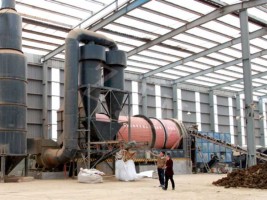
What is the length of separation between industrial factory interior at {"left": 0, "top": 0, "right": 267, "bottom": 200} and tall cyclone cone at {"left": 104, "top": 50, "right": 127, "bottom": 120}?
0.19 ft

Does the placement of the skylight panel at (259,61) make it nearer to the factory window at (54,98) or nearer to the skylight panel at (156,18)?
the skylight panel at (156,18)

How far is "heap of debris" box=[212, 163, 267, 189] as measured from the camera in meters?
13.5

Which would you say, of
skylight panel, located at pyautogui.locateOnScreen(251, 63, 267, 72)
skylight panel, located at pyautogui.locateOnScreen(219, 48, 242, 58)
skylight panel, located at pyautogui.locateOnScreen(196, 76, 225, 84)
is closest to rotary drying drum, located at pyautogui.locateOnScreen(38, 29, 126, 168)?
skylight panel, located at pyautogui.locateOnScreen(219, 48, 242, 58)

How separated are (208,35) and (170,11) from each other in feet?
18.4

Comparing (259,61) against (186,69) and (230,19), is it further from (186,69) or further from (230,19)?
(230,19)

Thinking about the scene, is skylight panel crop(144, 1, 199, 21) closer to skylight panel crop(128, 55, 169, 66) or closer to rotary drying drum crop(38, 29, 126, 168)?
rotary drying drum crop(38, 29, 126, 168)

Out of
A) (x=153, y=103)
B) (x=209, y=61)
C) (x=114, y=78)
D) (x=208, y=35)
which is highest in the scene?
(x=208, y=35)

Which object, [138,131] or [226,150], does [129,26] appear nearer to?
[138,131]

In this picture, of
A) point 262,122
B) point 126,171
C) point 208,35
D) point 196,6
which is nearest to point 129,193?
→ point 126,171

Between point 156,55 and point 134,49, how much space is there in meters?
2.66

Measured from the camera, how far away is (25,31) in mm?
27781

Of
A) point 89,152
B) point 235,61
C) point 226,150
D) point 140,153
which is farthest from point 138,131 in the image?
point 235,61

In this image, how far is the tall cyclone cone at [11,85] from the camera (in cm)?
1911

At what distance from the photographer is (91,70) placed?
20.9m
